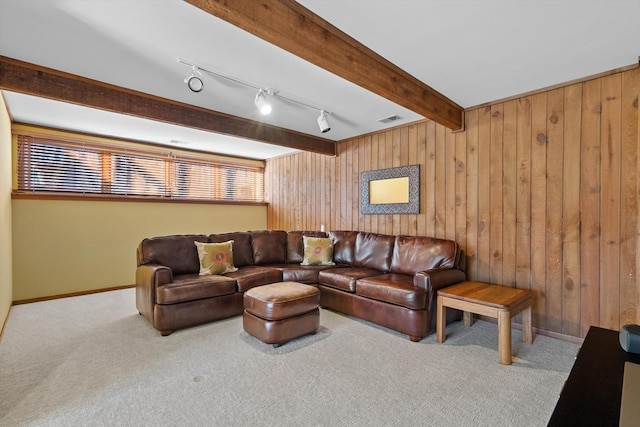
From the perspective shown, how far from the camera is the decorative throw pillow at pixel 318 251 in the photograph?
13.7ft

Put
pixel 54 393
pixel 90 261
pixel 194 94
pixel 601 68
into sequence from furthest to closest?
pixel 90 261
pixel 194 94
pixel 601 68
pixel 54 393

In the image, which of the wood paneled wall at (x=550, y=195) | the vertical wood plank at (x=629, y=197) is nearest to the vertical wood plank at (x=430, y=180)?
the wood paneled wall at (x=550, y=195)

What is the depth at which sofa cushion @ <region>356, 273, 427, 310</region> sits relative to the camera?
272 centimetres

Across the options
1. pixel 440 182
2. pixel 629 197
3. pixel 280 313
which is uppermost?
pixel 440 182

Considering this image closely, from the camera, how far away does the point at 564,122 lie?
9.06ft

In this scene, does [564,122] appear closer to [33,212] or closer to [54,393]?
[54,393]

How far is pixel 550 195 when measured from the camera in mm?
2848

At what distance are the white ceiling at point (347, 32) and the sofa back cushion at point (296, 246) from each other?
78.9 inches

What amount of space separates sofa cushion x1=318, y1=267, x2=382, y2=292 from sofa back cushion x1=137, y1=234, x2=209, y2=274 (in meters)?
1.52

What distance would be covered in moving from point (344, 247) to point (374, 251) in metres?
0.50

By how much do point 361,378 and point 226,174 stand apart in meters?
4.80

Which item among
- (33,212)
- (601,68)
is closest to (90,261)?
(33,212)

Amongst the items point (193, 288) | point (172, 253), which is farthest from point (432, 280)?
point (172, 253)

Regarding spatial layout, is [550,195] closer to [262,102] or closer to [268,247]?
[262,102]
